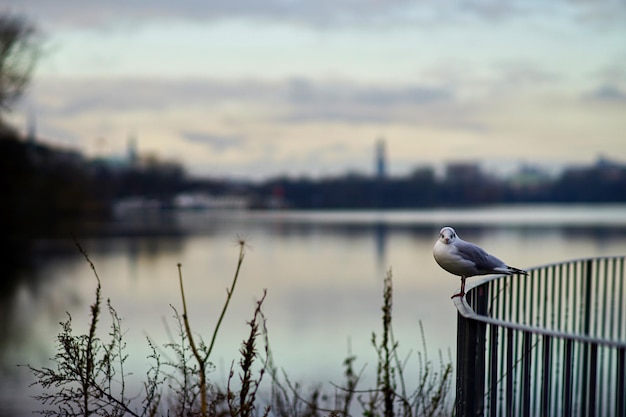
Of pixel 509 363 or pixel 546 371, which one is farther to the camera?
pixel 509 363

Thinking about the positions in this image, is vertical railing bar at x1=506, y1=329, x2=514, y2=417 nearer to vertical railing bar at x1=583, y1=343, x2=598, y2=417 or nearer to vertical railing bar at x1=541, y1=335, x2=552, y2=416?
vertical railing bar at x1=541, y1=335, x2=552, y2=416

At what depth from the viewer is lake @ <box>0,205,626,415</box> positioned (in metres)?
17.2

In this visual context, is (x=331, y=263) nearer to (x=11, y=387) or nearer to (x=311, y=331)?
(x=311, y=331)

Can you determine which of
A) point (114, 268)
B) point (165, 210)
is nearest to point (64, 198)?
point (114, 268)

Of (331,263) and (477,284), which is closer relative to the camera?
(477,284)

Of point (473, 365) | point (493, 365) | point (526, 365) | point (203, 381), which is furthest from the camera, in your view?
point (493, 365)

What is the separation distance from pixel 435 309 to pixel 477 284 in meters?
18.7

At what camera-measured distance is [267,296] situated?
28.5 metres

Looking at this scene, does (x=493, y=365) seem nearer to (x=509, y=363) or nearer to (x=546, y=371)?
(x=509, y=363)

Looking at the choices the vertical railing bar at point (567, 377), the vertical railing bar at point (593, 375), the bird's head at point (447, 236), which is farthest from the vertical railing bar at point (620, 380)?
the bird's head at point (447, 236)

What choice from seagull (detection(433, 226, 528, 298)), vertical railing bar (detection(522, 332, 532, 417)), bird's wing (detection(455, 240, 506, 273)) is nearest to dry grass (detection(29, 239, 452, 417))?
seagull (detection(433, 226, 528, 298))

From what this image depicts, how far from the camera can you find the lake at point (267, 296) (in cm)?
1725

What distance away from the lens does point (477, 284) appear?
5965mm

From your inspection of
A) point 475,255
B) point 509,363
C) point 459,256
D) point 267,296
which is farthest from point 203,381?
point 267,296
